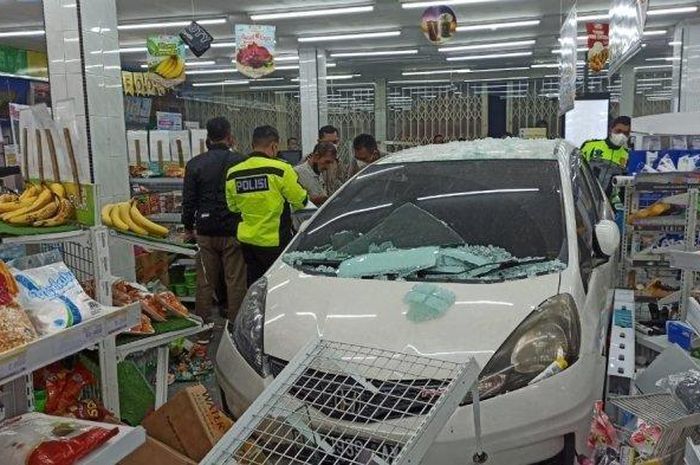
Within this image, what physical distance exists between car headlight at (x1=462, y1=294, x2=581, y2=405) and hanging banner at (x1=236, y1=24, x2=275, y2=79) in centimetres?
654

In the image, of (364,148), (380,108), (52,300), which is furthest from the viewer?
(380,108)

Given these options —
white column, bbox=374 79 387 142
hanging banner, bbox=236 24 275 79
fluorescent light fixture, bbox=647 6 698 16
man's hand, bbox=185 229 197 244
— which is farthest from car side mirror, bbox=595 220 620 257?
white column, bbox=374 79 387 142

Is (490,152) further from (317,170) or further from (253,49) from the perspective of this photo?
(253,49)

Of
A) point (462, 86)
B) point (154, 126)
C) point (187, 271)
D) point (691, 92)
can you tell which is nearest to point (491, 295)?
point (187, 271)

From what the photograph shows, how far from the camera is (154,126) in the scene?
30.5 ft

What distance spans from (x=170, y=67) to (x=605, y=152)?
15.9 ft

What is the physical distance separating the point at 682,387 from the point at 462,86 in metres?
14.8

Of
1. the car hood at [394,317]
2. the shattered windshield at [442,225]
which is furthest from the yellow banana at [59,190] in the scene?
the shattered windshield at [442,225]

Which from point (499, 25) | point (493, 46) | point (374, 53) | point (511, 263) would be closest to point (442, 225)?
point (511, 263)

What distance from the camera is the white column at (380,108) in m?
15.8

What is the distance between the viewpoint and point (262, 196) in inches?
154

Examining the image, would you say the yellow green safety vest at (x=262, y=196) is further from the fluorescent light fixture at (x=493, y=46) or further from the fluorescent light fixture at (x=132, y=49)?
the fluorescent light fixture at (x=132, y=49)

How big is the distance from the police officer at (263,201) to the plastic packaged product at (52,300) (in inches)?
90.7

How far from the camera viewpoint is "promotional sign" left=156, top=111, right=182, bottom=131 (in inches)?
336
